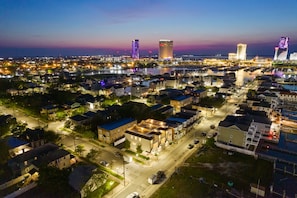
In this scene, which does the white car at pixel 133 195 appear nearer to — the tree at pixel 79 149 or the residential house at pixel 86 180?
the residential house at pixel 86 180

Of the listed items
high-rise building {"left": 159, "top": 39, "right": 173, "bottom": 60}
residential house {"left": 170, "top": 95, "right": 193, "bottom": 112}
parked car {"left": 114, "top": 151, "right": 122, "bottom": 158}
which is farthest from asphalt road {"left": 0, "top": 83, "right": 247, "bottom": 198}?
high-rise building {"left": 159, "top": 39, "right": 173, "bottom": 60}

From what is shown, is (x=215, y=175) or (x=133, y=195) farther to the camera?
(x=215, y=175)

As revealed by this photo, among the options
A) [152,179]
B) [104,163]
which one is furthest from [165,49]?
[152,179]

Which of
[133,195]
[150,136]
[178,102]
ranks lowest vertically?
[133,195]

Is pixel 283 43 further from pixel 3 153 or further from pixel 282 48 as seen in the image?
pixel 3 153

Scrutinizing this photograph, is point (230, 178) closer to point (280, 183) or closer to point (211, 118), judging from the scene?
point (280, 183)

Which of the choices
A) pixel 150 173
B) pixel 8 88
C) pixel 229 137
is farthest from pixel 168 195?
pixel 8 88
